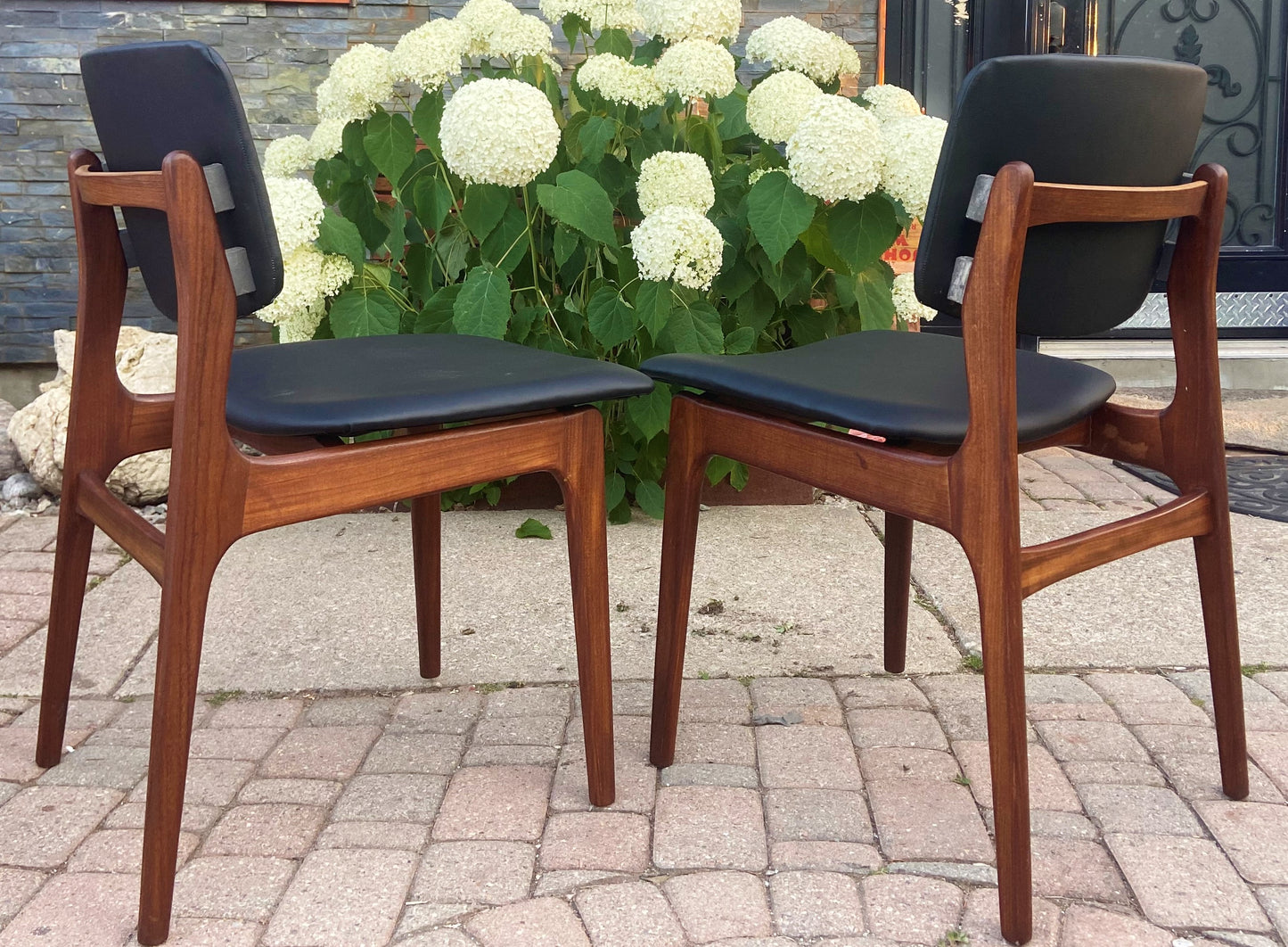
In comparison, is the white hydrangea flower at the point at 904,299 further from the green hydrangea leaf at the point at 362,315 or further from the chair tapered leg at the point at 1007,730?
the chair tapered leg at the point at 1007,730

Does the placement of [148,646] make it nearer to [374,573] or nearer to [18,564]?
[374,573]

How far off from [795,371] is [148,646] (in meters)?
1.40

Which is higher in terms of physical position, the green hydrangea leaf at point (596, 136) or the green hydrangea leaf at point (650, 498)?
the green hydrangea leaf at point (596, 136)

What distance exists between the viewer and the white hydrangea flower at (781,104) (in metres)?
2.42

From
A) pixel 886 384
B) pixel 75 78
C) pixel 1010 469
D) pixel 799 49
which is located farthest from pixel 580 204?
pixel 75 78

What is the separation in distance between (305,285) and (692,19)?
39.7 inches

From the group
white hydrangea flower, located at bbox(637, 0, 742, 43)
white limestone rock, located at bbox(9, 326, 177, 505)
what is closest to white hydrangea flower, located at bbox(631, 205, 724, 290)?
white hydrangea flower, located at bbox(637, 0, 742, 43)

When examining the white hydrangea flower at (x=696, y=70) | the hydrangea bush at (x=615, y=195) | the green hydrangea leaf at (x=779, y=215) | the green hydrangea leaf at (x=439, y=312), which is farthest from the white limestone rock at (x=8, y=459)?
the green hydrangea leaf at (x=779, y=215)

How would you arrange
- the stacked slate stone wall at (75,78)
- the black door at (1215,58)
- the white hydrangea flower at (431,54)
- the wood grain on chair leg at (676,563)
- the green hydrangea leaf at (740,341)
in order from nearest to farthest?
the wood grain on chair leg at (676,563), the white hydrangea flower at (431,54), the green hydrangea leaf at (740,341), the stacked slate stone wall at (75,78), the black door at (1215,58)

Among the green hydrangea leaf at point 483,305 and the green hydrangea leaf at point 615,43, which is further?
the green hydrangea leaf at point 615,43

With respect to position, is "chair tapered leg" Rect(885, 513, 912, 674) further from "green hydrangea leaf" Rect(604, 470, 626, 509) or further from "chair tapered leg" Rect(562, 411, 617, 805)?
"green hydrangea leaf" Rect(604, 470, 626, 509)

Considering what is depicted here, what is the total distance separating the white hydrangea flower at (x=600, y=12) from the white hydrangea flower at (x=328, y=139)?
558 millimetres

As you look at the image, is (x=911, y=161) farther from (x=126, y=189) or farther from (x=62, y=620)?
(x=62, y=620)

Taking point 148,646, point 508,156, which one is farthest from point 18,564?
point 508,156
